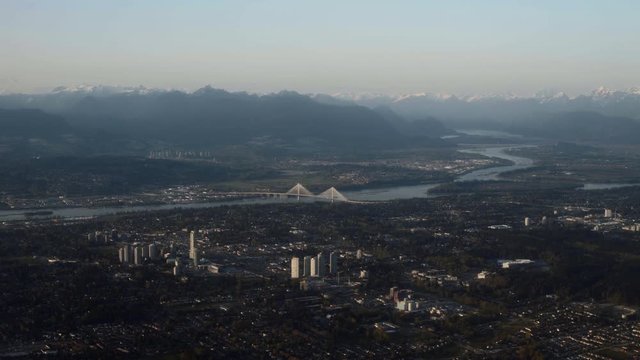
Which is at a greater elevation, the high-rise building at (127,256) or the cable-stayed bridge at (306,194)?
the high-rise building at (127,256)

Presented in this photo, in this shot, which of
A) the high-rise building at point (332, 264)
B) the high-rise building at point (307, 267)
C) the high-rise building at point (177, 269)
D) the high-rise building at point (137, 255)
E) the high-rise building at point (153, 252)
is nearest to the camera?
the high-rise building at point (177, 269)

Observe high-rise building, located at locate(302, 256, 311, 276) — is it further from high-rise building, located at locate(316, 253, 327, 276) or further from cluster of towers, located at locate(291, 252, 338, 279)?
high-rise building, located at locate(316, 253, 327, 276)

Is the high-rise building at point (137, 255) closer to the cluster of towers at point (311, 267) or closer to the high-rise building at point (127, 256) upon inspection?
the high-rise building at point (127, 256)

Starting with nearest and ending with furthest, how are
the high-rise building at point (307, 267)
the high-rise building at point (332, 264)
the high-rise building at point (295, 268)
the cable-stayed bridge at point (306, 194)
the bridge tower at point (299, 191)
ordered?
the high-rise building at point (295, 268), the high-rise building at point (307, 267), the high-rise building at point (332, 264), the cable-stayed bridge at point (306, 194), the bridge tower at point (299, 191)

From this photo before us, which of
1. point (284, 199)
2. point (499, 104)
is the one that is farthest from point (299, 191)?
point (499, 104)

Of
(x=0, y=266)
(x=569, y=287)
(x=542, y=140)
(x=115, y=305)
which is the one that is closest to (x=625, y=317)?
(x=569, y=287)

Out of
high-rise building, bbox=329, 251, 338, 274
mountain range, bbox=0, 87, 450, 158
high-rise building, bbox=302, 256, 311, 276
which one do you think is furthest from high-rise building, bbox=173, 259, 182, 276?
mountain range, bbox=0, 87, 450, 158

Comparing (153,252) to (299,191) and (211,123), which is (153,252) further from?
(211,123)

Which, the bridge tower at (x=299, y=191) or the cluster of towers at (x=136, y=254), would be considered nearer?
the cluster of towers at (x=136, y=254)

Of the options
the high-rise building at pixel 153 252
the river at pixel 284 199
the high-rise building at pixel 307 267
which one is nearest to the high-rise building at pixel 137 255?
the high-rise building at pixel 153 252
